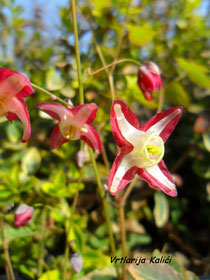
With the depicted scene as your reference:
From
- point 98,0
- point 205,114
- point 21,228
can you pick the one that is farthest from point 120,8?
point 21,228

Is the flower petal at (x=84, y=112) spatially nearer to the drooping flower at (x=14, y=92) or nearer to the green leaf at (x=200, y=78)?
the drooping flower at (x=14, y=92)

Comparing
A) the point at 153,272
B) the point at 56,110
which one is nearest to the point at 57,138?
the point at 56,110

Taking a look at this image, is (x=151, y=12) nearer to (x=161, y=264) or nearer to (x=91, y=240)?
Result: (x=91, y=240)

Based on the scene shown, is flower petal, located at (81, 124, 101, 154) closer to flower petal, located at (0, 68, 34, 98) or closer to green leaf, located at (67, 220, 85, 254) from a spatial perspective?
flower petal, located at (0, 68, 34, 98)

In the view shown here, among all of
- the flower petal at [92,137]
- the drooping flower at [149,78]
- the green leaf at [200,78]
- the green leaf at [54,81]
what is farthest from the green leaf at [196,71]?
the flower petal at [92,137]

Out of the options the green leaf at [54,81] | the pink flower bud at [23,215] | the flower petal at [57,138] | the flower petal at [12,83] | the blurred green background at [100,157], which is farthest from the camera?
the green leaf at [54,81]

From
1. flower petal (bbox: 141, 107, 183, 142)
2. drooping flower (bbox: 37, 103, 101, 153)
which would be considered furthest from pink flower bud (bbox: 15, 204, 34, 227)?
flower petal (bbox: 141, 107, 183, 142)

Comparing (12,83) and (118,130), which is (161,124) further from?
(12,83)
